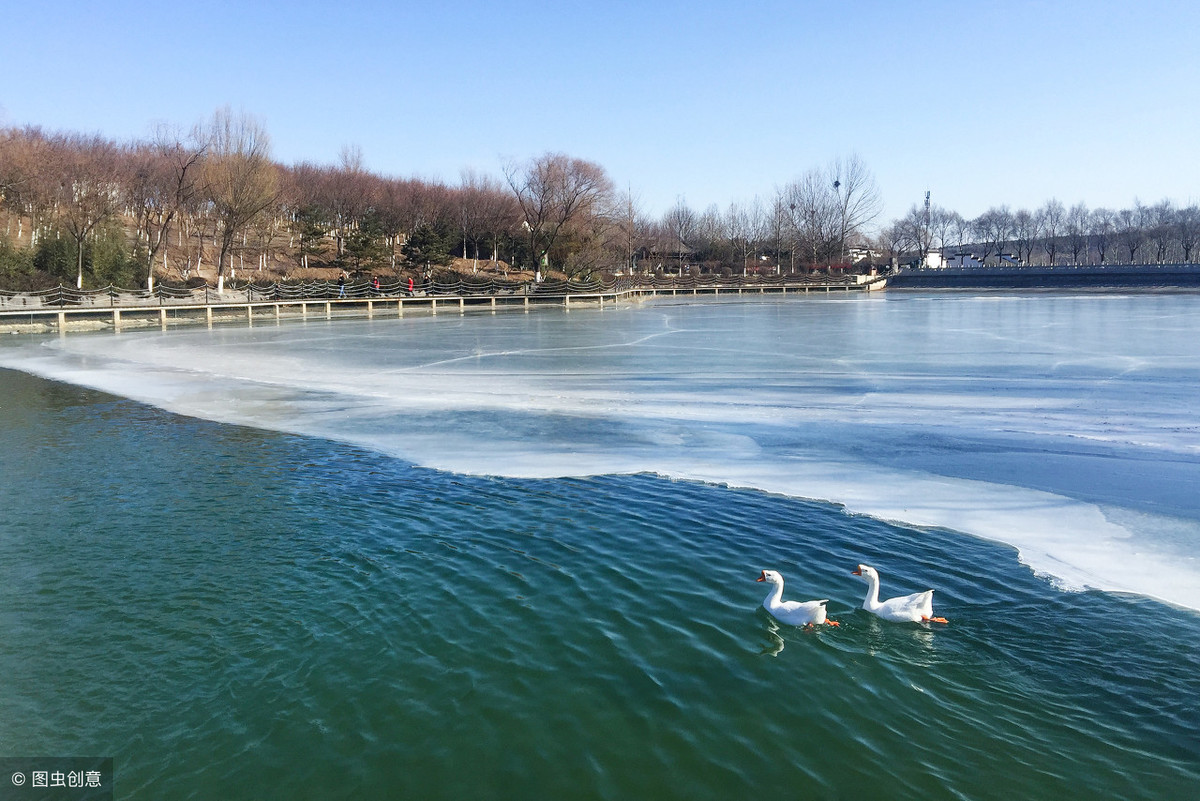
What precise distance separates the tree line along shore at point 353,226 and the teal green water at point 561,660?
3778 centimetres

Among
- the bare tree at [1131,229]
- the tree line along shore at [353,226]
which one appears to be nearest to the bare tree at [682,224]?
A: the tree line along shore at [353,226]

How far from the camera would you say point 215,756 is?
4242 millimetres

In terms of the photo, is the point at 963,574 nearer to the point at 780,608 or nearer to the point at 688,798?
the point at 780,608

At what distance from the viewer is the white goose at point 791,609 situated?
5516 millimetres

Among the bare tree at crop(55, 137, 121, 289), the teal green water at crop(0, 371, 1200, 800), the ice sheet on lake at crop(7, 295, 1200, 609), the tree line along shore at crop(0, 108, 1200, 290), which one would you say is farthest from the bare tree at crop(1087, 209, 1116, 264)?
the teal green water at crop(0, 371, 1200, 800)

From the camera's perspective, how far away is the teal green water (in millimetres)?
4133

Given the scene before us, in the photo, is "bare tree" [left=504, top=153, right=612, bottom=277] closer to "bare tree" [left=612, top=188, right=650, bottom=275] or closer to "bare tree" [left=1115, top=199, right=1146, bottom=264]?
"bare tree" [left=612, top=188, right=650, bottom=275]

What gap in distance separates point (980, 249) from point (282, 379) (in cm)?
12783

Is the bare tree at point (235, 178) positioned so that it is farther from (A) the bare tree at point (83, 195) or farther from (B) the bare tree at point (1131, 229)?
(B) the bare tree at point (1131, 229)

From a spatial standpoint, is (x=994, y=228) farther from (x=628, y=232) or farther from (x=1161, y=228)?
(x=628, y=232)

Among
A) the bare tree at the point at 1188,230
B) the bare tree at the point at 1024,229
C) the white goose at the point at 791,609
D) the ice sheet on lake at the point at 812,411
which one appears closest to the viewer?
the white goose at the point at 791,609

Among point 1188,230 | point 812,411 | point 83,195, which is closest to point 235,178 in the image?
→ point 83,195

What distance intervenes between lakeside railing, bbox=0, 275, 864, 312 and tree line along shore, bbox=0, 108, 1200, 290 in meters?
2.93

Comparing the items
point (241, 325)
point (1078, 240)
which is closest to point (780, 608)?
point (241, 325)
